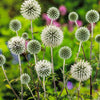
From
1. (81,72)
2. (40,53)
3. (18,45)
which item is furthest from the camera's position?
(40,53)

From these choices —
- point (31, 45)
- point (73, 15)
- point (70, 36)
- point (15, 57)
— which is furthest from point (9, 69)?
point (70, 36)

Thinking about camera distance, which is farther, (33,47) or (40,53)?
(40,53)

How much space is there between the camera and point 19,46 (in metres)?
1.03

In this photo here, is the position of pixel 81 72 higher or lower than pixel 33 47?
lower

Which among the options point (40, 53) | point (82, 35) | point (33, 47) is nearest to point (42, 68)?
point (33, 47)

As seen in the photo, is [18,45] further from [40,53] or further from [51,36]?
[40,53]

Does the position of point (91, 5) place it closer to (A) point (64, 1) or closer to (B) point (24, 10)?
(A) point (64, 1)

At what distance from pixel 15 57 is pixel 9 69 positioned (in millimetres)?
128

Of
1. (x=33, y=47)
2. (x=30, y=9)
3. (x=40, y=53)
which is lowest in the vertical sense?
(x=40, y=53)

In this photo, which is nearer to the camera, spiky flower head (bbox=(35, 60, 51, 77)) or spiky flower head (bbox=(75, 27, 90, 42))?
spiky flower head (bbox=(35, 60, 51, 77))

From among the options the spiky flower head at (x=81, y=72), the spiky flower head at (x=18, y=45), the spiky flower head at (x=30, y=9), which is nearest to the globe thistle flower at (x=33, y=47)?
the spiky flower head at (x=18, y=45)

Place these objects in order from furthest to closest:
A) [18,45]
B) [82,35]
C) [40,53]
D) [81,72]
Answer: [40,53] < [82,35] < [18,45] < [81,72]

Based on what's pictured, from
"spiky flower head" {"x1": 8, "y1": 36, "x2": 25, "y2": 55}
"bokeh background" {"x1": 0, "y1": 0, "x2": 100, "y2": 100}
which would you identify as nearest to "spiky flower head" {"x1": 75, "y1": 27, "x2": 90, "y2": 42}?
"bokeh background" {"x1": 0, "y1": 0, "x2": 100, "y2": 100}

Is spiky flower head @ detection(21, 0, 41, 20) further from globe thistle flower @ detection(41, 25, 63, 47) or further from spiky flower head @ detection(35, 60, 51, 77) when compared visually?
spiky flower head @ detection(35, 60, 51, 77)
